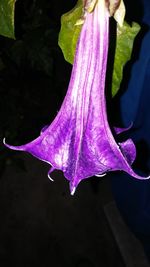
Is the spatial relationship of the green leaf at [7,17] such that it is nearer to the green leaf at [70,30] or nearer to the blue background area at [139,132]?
the green leaf at [70,30]

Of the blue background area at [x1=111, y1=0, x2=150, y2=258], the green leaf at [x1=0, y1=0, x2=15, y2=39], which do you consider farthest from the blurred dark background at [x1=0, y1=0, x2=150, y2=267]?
the green leaf at [x1=0, y1=0, x2=15, y2=39]

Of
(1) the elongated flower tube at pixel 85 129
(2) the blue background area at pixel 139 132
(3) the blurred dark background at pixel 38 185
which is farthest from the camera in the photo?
(3) the blurred dark background at pixel 38 185

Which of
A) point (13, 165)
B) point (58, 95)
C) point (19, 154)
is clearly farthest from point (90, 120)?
point (19, 154)

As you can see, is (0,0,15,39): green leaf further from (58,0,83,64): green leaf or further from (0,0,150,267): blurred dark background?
(0,0,150,267): blurred dark background

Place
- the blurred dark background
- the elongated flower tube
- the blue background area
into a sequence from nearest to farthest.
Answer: the elongated flower tube → the blue background area → the blurred dark background

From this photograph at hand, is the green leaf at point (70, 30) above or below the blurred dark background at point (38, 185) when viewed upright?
above

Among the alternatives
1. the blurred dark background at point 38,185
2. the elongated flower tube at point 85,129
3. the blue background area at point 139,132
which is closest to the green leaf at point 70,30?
the elongated flower tube at point 85,129

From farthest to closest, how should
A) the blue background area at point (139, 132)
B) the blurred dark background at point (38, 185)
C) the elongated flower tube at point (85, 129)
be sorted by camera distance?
the blurred dark background at point (38, 185)
the blue background area at point (139, 132)
the elongated flower tube at point (85, 129)
